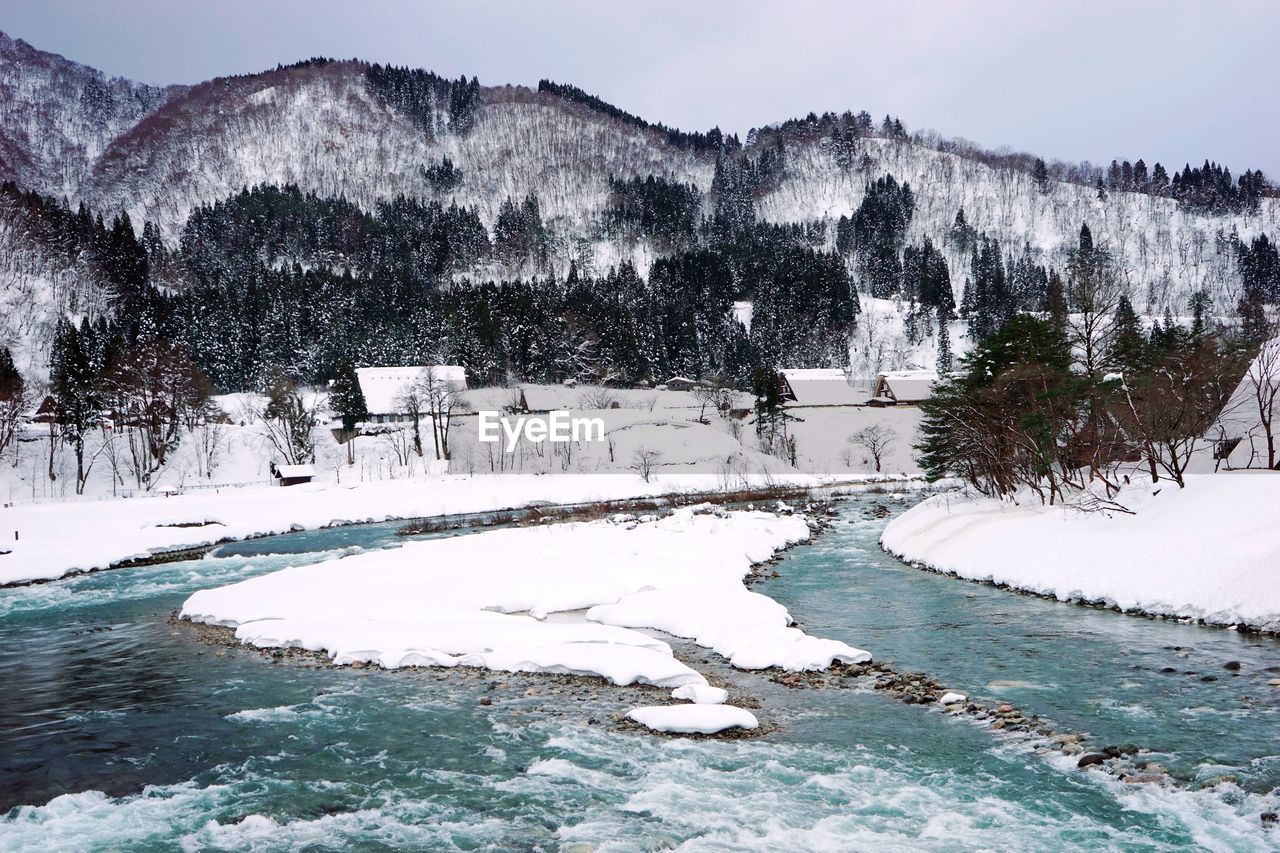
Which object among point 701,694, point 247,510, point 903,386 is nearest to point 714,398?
A: point 903,386

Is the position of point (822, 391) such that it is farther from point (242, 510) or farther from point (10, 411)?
point (10, 411)

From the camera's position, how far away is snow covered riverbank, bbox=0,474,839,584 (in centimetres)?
2828

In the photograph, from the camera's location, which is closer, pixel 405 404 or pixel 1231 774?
pixel 1231 774

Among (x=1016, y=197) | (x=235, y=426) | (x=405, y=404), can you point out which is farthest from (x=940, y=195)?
(x=235, y=426)

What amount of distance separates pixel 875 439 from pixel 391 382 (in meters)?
45.3

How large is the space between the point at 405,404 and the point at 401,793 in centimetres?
6462

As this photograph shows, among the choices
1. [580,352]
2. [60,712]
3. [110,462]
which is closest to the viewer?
[60,712]

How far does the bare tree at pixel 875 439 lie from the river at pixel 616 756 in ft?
178

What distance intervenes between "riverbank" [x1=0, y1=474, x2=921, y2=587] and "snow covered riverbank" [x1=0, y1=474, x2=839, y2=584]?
0.14 ft

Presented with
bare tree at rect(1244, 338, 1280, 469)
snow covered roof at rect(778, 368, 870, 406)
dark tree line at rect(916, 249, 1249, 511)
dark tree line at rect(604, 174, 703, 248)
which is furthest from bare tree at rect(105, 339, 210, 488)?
dark tree line at rect(604, 174, 703, 248)

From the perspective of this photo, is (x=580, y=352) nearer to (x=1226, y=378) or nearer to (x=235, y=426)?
(x=235, y=426)

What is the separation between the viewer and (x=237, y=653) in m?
14.6

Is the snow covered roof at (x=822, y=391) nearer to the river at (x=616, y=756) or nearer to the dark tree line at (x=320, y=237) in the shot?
the river at (x=616, y=756)

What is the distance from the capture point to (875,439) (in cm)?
6769
